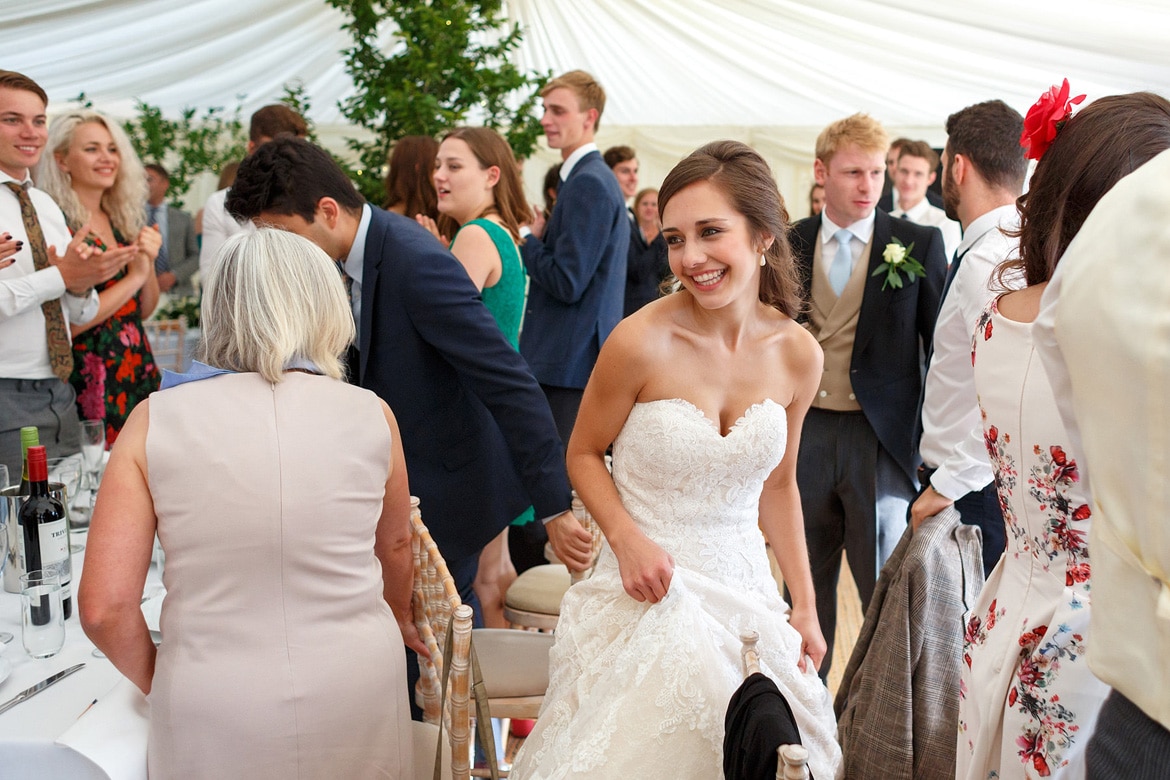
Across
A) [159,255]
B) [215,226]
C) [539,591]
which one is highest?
[215,226]

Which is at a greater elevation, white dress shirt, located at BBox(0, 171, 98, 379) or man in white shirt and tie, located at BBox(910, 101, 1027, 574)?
man in white shirt and tie, located at BBox(910, 101, 1027, 574)

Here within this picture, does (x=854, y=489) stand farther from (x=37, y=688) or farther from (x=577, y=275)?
(x=37, y=688)

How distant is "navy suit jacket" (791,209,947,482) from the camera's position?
Answer: 2.89m

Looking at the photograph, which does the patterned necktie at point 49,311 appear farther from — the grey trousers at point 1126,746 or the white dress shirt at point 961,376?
the grey trousers at point 1126,746

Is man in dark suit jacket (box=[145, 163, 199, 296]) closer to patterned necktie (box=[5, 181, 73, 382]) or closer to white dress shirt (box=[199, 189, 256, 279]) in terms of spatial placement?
white dress shirt (box=[199, 189, 256, 279])

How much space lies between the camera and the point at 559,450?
214 cm

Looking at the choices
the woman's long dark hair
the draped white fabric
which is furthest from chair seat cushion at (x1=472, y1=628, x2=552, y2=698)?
the draped white fabric

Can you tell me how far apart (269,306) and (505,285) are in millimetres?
Answer: 1661

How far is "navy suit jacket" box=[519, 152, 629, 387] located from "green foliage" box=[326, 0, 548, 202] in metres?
1.28

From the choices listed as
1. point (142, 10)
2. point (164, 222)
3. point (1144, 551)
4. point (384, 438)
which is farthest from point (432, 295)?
point (164, 222)

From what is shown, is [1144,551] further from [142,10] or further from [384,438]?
[142,10]

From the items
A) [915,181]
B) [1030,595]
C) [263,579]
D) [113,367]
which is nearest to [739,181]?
[1030,595]

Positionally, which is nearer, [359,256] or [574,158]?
[359,256]

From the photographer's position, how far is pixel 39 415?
293 cm
